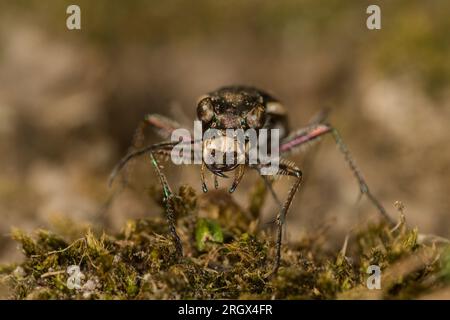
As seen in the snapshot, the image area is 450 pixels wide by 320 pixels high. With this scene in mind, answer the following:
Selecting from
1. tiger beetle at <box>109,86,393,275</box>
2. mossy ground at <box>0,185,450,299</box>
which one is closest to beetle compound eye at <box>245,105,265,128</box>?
tiger beetle at <box>109,86,393,275</box>

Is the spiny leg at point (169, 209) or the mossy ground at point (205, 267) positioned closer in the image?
the mossy ground at point (205, 267)

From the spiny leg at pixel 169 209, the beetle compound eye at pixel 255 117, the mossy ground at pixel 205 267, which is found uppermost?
the beetle compound eye at pixel 255 117

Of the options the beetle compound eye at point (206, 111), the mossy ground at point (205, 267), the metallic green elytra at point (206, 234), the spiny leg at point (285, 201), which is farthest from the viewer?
the beetle compound eye at point (206, 111)

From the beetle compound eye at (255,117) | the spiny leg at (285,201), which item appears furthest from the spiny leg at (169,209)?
the beetle compound eye at (255,117)

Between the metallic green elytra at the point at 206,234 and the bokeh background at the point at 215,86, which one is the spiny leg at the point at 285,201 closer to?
the metallic green elytra at the point at 206,234

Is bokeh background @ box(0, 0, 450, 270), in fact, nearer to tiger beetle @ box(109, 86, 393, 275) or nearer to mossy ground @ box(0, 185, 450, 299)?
tiger beetle @ box(109, 86, 393, 275)

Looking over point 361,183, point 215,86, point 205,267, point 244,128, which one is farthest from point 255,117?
point 215,86

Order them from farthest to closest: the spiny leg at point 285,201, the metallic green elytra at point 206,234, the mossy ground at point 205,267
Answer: the metallic green elytra at point 206,234, the spiny leg at point 285,201, the mossy ground at point 205,267
